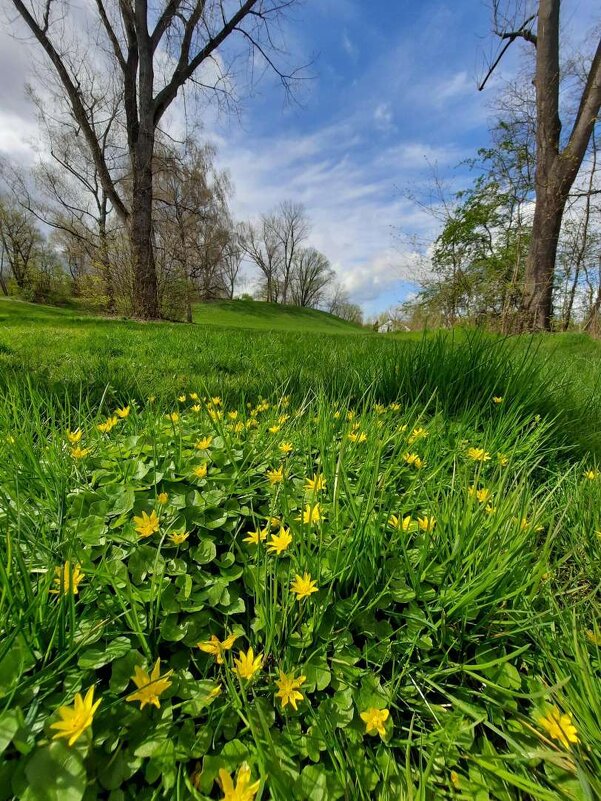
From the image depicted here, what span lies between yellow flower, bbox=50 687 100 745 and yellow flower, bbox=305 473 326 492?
2.06ft

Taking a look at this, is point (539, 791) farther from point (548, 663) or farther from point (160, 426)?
point (160, 426)

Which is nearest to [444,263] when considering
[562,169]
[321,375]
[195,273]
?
[562,169]

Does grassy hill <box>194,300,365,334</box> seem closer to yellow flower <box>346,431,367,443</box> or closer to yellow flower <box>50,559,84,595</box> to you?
yellow flower <box>346,431,367,443</box>

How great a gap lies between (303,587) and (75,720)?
43 centimetres

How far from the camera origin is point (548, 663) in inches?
30.3

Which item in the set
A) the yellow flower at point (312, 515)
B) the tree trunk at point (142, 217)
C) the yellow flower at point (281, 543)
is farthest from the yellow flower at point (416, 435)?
the tree trunk at point (142, 217)

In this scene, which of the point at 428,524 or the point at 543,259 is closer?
the point at 428,524

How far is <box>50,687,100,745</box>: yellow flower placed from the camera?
50cm

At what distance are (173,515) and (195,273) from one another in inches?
566

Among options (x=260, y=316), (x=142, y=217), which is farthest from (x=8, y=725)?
(x=260, y=316)

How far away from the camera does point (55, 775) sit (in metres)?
0.50

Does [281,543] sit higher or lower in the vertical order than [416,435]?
lower

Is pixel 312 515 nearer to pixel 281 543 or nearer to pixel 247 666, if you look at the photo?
pixel 281 543

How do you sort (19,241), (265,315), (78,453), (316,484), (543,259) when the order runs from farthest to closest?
(265,315), (19,241), (543,259), (78,453), (316,484)
